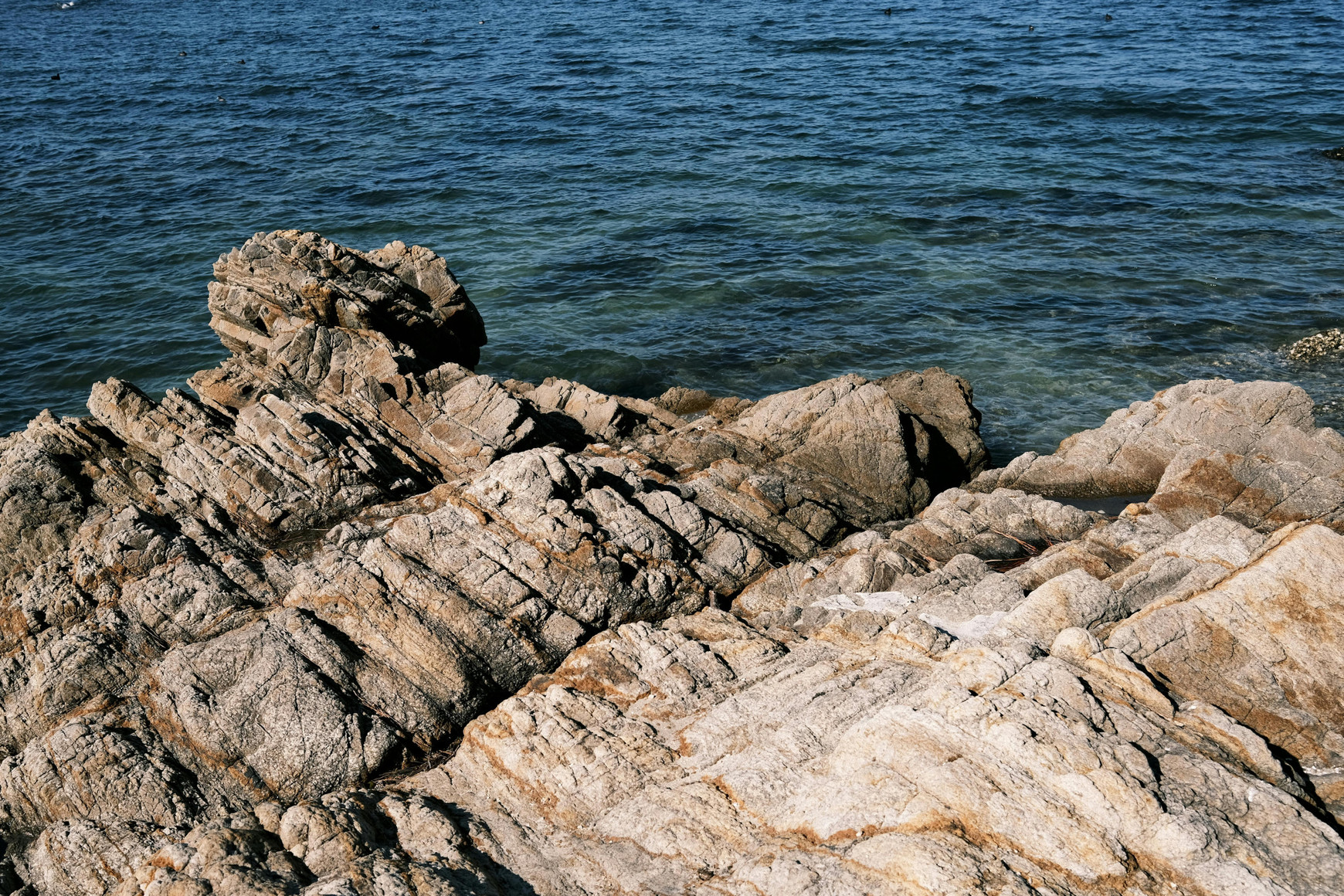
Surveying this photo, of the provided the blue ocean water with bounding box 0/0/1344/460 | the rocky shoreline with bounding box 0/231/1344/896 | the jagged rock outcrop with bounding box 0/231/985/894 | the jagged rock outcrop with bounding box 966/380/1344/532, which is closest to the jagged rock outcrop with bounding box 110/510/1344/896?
the rocky shoreline with bounding box 0/231/1344/896

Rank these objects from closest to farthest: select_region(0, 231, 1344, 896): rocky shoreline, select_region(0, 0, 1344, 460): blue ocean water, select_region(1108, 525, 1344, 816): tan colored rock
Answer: select_region(0, 231, 1344, 896): rocky shoreline < select_region(1108, 525, 1344, 816): tan colored rock < select_region(0, 0, 1344, 460): blue ocean water

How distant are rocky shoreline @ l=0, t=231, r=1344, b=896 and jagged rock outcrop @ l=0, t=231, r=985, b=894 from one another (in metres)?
0.07

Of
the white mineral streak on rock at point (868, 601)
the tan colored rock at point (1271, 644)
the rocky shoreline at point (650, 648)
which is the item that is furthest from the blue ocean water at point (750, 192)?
the tan colored rock at point (1271, 644)

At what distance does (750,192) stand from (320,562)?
3504 centimetres

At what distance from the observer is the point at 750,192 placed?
152 feet

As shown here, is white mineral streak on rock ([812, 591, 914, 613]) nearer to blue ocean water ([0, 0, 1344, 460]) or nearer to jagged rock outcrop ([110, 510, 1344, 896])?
jagged rock outcrop ([110, 510, 1344, 896])

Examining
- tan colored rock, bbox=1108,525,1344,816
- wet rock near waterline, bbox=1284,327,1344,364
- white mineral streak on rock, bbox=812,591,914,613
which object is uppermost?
tan colored rock, bbox=1108,525,1344,816

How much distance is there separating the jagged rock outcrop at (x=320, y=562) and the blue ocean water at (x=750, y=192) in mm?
10150

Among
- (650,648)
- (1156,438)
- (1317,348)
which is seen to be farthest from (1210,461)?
(1317,348)

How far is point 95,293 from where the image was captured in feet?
128

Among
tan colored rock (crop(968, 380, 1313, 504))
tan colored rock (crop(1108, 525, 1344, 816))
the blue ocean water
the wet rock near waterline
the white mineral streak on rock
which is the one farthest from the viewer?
the blue ocean water

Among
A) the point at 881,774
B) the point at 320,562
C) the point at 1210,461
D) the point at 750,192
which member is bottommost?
the point at 1210,461

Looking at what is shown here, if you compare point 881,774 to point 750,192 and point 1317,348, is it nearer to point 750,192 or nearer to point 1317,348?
A: point 1317,348

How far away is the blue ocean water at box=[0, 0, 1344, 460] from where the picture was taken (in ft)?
A: 109
